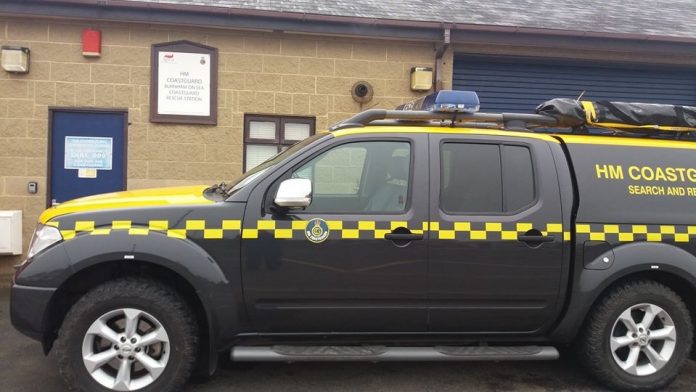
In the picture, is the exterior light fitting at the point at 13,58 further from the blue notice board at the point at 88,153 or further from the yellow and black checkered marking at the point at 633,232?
the yellow and black checkered marking at the point at 633,232

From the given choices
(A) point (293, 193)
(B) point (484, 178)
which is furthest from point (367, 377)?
(B) point (484, 178)

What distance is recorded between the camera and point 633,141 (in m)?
4.15

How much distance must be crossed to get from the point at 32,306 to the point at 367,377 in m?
2.27

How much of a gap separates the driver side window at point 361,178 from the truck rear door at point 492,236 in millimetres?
222

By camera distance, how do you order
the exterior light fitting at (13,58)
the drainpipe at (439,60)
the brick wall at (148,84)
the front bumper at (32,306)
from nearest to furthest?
the front bumper at (32,306) → the exterior light fitting at (13,58) → the brick wall at (148,84) → the drainpipe at (439,60)

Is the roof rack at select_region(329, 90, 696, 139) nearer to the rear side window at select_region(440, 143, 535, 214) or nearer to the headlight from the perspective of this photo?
the rear side window at select_region(440, 143, 535, 214)

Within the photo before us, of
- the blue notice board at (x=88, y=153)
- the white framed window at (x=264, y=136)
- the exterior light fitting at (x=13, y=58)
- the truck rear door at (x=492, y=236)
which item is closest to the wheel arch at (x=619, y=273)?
the truck rear door at (x=492, y=236)

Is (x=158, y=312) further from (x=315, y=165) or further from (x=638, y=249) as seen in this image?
(x=638, y=249)

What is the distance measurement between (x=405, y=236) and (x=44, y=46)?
5.64m

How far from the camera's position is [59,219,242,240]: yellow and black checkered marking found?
3.52 meters

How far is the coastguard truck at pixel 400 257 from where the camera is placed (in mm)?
3512

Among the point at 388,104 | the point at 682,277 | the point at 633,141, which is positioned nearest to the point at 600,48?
the point at 388,104

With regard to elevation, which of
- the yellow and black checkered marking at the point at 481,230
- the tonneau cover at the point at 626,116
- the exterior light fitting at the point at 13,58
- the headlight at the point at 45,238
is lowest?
the headlight at the point at 45,238

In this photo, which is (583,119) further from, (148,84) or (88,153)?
(88,153)
